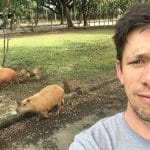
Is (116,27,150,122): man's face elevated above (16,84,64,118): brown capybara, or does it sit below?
above

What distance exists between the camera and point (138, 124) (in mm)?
1751

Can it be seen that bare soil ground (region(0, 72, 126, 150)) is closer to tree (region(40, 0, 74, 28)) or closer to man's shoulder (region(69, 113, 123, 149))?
man's shoulder (region(69, 113, 123, 149))

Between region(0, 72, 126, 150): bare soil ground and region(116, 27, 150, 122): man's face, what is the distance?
4.39 m

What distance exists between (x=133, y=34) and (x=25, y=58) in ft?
44.8

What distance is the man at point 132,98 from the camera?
1.68 metres

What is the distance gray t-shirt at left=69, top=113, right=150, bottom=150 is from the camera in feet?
5.56

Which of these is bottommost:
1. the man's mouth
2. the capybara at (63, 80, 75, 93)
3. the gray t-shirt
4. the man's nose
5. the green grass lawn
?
the green grass lawn

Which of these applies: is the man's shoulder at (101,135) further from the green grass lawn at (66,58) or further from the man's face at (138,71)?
the green grass lawn at (66,58)

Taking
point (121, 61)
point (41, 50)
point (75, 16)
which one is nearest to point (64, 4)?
point (75, 16)

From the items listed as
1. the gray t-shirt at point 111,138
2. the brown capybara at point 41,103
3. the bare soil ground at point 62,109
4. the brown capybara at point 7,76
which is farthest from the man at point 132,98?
the brown capybara at point 7,76

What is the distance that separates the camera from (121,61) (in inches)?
73.4

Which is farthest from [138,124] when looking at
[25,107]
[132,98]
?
[25,107]

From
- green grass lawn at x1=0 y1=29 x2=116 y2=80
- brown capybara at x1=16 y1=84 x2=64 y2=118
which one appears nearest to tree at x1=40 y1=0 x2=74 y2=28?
green grass lawn at x1=0 y1=29 x2=116 y2=80

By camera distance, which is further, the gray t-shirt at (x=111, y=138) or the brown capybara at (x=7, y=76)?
the brown capybara at (x=7, y=76)
